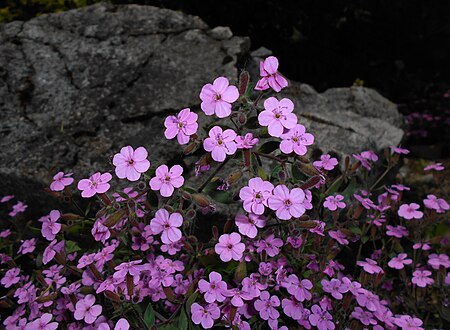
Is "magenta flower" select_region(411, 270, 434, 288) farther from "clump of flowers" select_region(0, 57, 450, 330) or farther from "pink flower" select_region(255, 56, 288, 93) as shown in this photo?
A: "pink flower" select_region(255, 56, 288, 93)

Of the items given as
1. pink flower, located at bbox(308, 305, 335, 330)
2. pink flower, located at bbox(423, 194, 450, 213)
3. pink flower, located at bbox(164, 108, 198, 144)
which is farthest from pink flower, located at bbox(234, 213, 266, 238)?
pink flower, located at bbox(423, 194, 450, 213)

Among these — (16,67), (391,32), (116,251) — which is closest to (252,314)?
(116,251)

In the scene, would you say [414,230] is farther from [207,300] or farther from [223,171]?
[207,300]

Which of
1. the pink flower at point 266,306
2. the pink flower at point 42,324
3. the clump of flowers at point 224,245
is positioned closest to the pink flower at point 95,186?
the clump of flowers at point 224,245

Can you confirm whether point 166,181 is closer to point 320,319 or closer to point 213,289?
point 213,289

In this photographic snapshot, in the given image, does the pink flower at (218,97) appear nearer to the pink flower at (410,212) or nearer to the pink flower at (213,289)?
the pink flower at (213,289)
